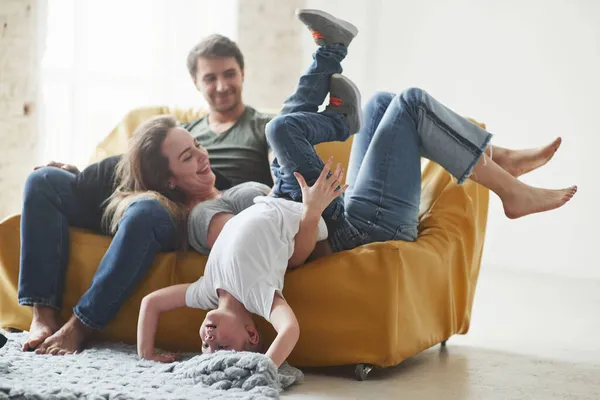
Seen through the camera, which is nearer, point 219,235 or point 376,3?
point 219,235

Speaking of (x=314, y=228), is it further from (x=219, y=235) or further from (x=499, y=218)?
(x=499, y=218)

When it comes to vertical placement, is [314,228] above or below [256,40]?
below

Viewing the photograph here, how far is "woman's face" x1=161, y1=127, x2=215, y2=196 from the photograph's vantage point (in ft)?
8.91

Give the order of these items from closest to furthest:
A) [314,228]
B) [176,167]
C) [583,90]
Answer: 1. [314,228]
2. [176,167]
3. [583,90]

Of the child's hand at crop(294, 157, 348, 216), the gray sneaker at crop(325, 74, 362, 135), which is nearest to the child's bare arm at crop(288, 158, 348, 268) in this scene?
the child's hand at crop(294, 157, 348, 216)

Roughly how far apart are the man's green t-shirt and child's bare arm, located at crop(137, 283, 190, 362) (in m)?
0.63

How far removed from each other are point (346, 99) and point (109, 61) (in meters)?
2.83

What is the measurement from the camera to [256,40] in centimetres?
538

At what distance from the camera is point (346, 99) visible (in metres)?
2.53

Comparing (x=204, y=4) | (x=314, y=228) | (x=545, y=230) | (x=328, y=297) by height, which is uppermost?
(x=204, y=4)

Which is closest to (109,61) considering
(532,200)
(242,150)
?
(242,150)

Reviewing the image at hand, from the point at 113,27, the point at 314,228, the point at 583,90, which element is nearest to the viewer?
the point at 314,228

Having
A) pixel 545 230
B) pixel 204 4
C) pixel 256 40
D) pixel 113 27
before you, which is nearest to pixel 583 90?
pixel 545 230

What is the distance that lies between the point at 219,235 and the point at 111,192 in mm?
534
